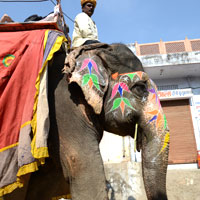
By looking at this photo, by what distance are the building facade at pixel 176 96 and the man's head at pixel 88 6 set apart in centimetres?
496

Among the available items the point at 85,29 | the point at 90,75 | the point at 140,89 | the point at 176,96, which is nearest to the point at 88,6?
the point at 85,29

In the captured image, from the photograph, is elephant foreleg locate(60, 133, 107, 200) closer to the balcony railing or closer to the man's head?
the man's head

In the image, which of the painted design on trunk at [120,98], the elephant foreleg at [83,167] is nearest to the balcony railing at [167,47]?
the painted design on trunk at [120,98]

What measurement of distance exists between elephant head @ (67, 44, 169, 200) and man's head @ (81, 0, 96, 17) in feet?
2.12

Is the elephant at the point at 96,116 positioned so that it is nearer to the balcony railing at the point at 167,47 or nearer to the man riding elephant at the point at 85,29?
the man riding elephant at the point at 85,29

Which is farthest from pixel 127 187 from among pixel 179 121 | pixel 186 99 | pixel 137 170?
pixel 186 99

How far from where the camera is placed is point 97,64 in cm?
205

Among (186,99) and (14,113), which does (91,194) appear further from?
(186,99)

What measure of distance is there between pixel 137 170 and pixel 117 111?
415cm

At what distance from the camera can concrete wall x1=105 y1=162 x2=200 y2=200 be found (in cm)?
508

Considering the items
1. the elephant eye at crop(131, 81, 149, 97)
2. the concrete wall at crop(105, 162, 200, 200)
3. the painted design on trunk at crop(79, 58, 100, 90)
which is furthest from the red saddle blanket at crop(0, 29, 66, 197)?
the concrete wall at crop(105, 162, 200, 200)

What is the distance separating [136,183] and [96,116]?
399 centimetres

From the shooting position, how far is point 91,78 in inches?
76.6

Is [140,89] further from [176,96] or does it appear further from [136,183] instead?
[176,96]
